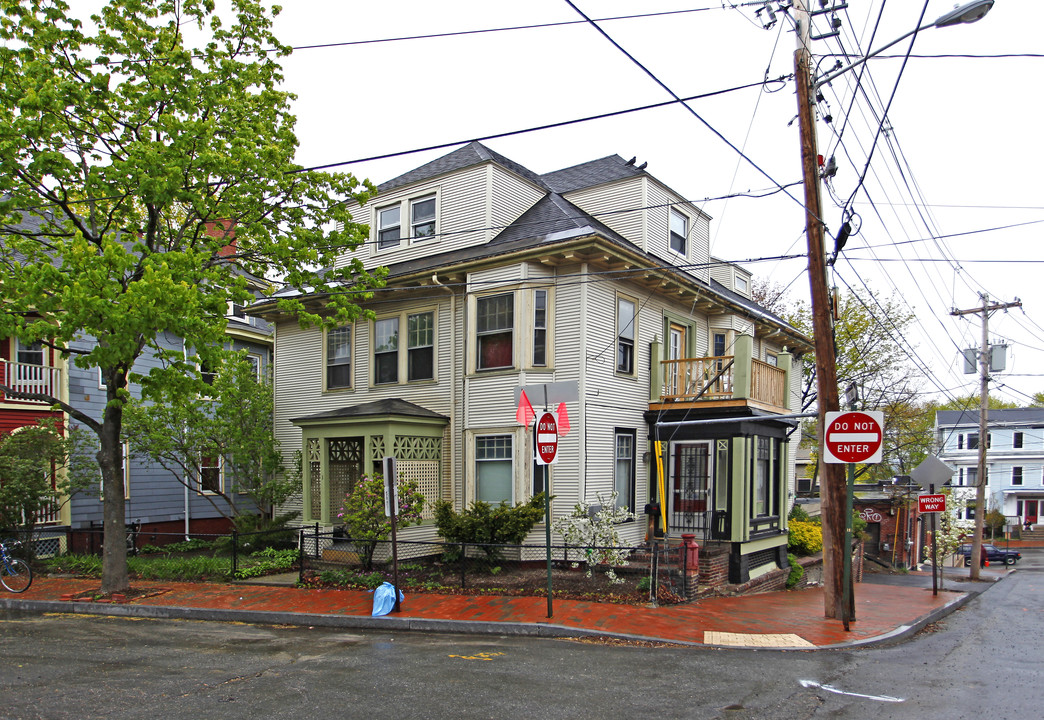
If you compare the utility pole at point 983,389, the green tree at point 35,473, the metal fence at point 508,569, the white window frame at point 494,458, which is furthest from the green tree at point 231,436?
the utility pole at point 983,389

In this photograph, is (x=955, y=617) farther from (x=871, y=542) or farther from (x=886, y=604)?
(x=871, y=542)

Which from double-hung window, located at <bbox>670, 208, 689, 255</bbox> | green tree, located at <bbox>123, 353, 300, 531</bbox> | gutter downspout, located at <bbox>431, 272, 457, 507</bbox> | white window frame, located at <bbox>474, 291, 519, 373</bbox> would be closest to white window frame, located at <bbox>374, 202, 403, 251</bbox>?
gutter downspout, located at <bbox>431, 272, 457, 507</bbox>

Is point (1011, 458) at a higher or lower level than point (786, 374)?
lower

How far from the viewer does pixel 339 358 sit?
19.3 metres

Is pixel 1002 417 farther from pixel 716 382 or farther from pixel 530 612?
pixel 530 612

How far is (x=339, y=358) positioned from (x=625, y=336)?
7632mm

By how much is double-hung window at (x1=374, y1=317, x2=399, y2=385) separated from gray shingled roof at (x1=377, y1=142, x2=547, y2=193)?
3.30 meters

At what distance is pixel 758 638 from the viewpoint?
998cm

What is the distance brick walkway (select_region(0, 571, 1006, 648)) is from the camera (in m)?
10.3

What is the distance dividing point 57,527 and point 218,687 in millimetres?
14827

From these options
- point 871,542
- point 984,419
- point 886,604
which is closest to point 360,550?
point 886,604

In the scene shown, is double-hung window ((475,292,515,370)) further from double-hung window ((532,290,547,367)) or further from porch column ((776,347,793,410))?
porch column ((776,347,793,410))

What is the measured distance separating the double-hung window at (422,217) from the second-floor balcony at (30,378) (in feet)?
34.8

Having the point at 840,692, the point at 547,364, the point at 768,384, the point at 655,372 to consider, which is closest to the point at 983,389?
the point at 768,384
